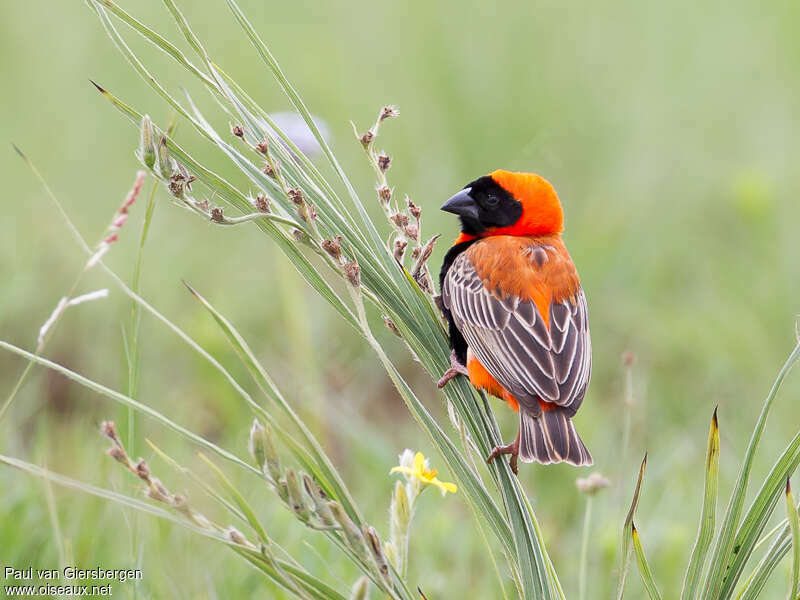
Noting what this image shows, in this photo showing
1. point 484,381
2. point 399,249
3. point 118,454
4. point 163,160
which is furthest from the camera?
point 484,381

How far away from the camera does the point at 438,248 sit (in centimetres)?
490

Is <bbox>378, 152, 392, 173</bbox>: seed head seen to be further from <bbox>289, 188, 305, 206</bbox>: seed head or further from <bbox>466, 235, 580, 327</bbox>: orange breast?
<bbox>466, 235, 580, 327</bbox>: orange breast

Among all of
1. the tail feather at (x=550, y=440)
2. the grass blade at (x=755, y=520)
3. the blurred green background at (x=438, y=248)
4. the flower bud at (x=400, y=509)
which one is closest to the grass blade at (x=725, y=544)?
the grass blade at (x=755, y=520)

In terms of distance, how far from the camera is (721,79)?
7203 millimetres

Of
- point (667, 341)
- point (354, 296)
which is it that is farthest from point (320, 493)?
point (667, 341)

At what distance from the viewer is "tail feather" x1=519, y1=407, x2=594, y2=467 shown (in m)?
2.23

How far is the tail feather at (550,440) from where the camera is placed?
2.23 m

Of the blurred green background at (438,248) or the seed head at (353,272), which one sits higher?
the seed head at (353,272)

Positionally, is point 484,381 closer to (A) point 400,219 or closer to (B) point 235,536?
(A) point 400,219

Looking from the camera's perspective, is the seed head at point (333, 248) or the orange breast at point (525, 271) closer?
the seed head at point (333, 248)

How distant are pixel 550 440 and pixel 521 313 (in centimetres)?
43

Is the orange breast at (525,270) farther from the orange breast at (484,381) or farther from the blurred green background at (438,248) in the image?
the blurred green background at (438,248)

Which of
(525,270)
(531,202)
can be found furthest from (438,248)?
(525,270)

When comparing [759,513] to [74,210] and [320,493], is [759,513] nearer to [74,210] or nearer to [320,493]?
[320,493]
